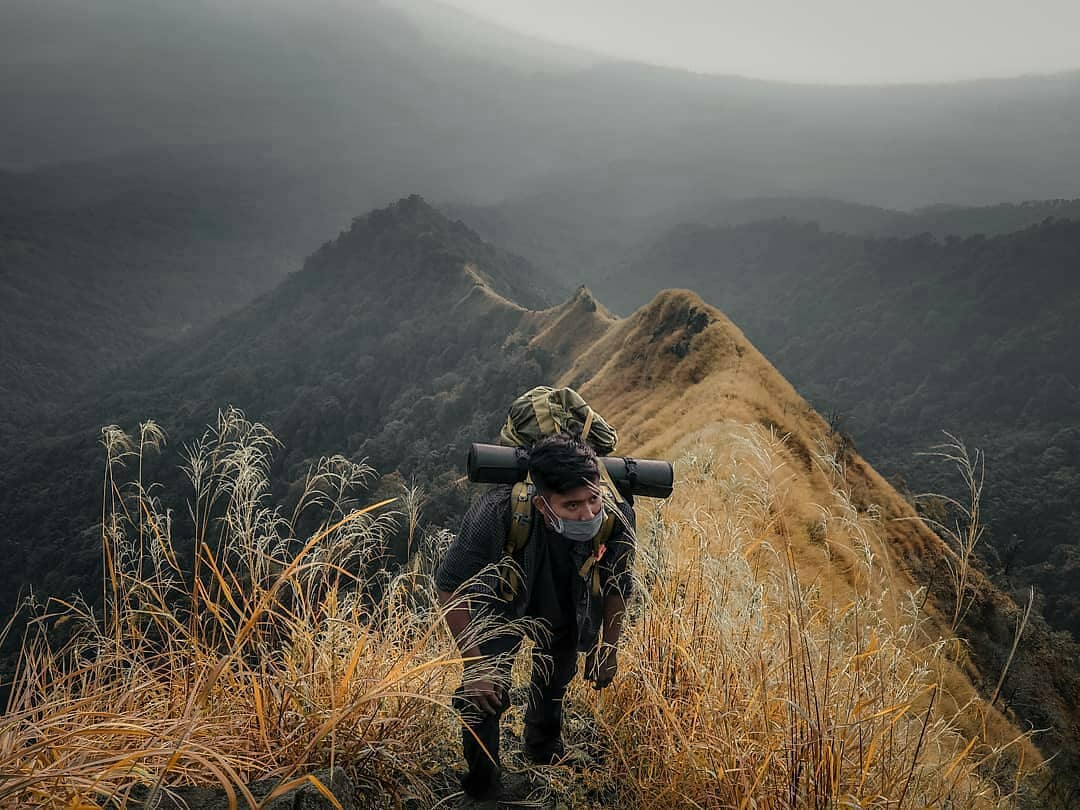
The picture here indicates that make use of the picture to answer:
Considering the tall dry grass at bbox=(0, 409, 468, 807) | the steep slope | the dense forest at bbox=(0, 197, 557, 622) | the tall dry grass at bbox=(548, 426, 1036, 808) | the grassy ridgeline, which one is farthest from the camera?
the dense forest at bbox=(0, 197, 557, 622)

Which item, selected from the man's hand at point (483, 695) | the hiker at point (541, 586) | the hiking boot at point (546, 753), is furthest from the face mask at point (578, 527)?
the hiking boot at point (546, 753)

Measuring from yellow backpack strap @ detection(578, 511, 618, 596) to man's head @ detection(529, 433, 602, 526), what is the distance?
21 cm

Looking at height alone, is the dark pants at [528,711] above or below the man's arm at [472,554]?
below

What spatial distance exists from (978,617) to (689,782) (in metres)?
23.9

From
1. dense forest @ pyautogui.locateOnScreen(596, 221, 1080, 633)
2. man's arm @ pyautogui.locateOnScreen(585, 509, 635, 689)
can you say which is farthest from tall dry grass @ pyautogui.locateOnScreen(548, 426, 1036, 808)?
dense forest @ pyautogui.locateOnScreen(596, 221, 1080, 633)

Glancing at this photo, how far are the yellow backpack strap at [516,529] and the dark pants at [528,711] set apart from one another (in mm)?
204

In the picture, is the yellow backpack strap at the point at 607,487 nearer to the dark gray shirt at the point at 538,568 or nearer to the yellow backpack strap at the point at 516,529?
the dark gray shirt at the point at 538,568

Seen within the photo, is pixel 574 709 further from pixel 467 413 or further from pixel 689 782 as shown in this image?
pixel 467 413

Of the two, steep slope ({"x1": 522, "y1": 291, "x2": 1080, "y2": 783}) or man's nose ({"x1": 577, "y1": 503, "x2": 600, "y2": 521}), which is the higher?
man's nose ({"x1": 577, "y1": 503, "x2": 600, "y2": 521})

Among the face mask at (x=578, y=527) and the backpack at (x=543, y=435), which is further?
the backpack at (x=543, y=435)

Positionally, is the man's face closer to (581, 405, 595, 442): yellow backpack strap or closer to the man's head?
the man's head

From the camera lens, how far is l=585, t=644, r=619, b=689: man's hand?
2.66m

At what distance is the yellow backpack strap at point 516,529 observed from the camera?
7.97 feet

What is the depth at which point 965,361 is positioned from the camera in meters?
134
